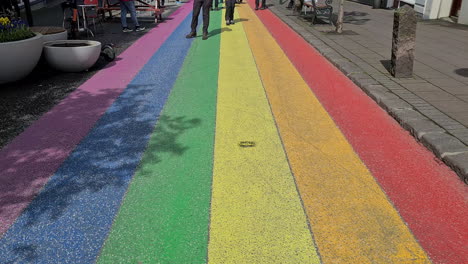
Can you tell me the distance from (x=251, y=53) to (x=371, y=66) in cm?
304

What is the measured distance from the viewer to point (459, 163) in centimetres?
400

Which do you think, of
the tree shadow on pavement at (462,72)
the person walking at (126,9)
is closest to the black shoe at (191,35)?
the person walking at (126,9)

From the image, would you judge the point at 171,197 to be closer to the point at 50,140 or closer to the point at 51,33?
the point at 50,140

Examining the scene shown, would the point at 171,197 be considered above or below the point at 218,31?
below

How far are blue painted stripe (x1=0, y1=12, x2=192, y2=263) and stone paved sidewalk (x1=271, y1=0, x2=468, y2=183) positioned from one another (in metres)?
3.34

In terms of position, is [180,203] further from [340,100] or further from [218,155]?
[340,100]

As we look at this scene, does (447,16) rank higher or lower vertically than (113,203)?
higher

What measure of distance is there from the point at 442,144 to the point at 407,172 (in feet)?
A: 2.37

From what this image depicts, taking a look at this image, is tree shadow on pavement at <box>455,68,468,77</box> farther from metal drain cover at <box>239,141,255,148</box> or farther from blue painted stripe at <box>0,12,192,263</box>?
blue painted stripe at <box>0,12,192,263</box>

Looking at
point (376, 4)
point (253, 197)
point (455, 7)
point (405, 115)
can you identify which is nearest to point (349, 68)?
point (405, 115)

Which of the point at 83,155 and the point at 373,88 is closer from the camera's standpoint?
the point at 83,155

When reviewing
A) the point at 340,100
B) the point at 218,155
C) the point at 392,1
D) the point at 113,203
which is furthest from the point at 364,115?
the point at 392,1

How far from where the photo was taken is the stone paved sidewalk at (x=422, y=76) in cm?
470

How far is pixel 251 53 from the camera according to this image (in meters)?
9.88
